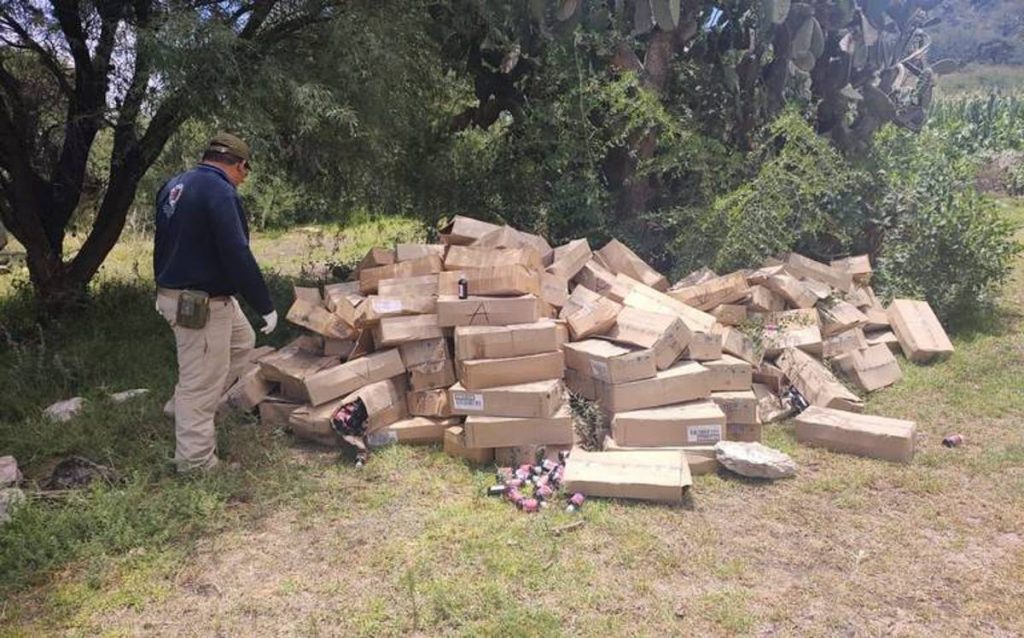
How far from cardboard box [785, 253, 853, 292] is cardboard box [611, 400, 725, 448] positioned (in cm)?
230

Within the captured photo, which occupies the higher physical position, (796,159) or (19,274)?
(796,159)

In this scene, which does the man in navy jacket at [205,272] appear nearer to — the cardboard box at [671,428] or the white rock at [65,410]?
the white rock at [65,410]

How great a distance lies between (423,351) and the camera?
14.5 feet

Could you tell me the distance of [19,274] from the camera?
904 cm

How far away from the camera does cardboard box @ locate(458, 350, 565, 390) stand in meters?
4.12

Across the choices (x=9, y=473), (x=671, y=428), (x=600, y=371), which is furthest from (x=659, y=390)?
(x=9, y=473)

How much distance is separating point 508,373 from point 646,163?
9.51ft

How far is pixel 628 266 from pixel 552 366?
1577 millimetres

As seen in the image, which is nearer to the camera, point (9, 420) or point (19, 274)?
point (9, 420)

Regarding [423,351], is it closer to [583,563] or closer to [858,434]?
[583,563]

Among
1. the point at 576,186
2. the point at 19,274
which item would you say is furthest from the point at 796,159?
the point at 19,274

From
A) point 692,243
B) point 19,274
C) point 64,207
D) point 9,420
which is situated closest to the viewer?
point 9,420

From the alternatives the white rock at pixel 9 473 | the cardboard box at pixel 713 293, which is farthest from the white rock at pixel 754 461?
the white rock at pixel 9 473

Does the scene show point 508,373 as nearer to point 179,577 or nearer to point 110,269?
point 179,577
